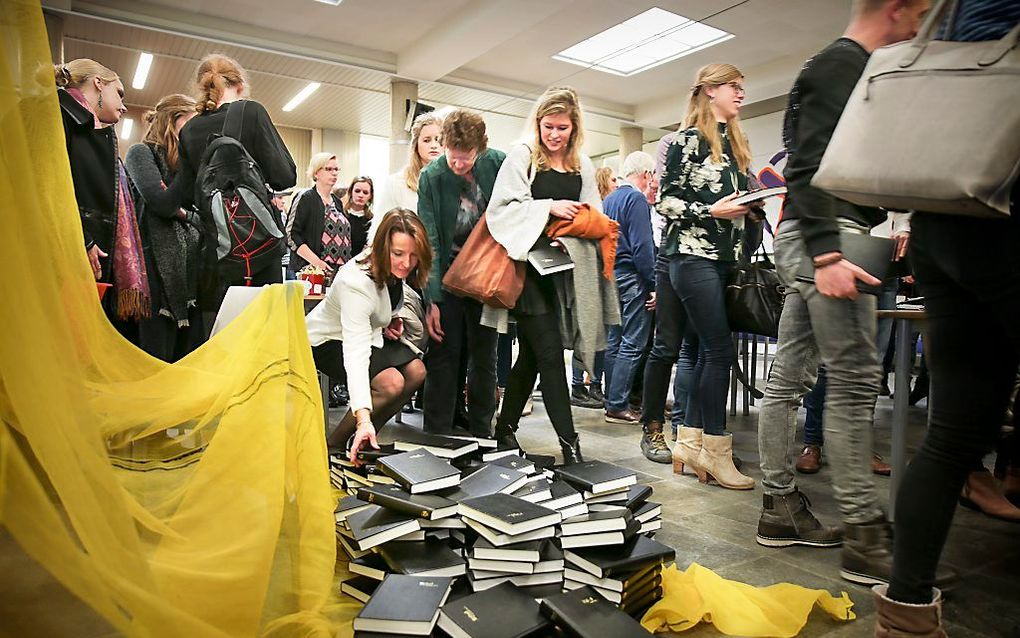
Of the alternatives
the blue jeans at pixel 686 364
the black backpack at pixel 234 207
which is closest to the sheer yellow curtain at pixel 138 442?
the black backpack at pixel 234 207

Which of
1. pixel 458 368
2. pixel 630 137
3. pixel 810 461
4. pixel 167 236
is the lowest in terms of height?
pixel 810 461

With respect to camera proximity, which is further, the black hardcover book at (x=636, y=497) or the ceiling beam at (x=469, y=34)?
the ceiling beam at (x=469, y=34)

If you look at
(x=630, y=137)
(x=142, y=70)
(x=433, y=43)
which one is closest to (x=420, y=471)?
(x=433, y=43)

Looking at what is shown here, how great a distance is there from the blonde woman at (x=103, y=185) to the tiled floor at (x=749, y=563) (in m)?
1.69

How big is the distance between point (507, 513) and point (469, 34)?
6.82 metres

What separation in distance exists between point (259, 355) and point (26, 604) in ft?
2.16

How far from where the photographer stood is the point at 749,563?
176 cm

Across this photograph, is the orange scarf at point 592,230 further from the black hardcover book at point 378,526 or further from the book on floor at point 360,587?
the book on floor at point 360,587

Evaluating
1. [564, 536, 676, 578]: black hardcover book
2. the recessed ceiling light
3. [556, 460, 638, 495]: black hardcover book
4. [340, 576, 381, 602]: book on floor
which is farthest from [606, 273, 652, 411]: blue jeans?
the recessed ceiling light

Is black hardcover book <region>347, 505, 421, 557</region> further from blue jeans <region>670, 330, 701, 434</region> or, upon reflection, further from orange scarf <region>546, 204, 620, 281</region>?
blue jeans <region>670, 330, 701, 434</region>

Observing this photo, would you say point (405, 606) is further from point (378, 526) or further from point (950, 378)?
point (950, 378)

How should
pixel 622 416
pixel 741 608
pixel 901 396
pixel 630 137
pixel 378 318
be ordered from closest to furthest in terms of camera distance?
pixel 741 608 → pixel 901 396 → pixel 378 318 → pixel 622 416 → pixel 630 137

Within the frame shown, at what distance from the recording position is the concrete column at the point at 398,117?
29.3 feet

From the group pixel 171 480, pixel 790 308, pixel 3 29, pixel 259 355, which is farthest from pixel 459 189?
pixel 3 29
